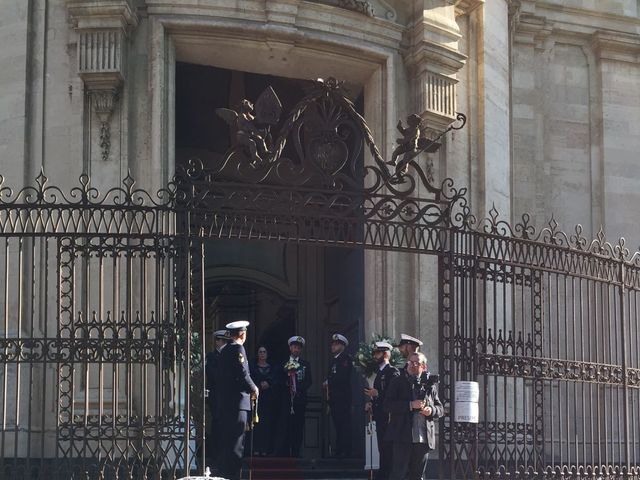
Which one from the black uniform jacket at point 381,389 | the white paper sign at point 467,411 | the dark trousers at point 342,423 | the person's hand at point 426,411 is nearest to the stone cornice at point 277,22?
the black uniform jacket at point 381,389

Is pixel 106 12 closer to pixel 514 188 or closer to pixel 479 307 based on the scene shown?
pixel 479 307

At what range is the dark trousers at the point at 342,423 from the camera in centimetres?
1859

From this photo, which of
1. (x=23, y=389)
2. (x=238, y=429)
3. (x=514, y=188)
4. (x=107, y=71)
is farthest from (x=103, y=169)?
(x=514, y=188)

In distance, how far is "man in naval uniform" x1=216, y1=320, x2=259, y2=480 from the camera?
47.2 ft

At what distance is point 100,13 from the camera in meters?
16.7

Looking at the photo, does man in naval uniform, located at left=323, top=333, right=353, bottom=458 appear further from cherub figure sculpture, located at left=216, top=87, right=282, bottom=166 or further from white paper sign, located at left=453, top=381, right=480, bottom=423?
cherub figure sculpture, located at left=216, top=87, right=282, bottom=166

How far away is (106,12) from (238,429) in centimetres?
554

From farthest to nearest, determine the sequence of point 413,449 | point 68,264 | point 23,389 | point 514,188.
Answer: point 514,188
point 23,389
point 413,449
point 68,264

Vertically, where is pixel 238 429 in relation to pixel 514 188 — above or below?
below

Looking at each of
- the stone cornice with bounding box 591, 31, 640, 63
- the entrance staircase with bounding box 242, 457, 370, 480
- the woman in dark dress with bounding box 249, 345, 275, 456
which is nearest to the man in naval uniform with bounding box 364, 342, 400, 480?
the entrance staircase with bounding box 242, 457, 370, 480

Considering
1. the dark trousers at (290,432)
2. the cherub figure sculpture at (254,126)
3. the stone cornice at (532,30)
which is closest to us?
the cherub figure sculpture at (254,126)

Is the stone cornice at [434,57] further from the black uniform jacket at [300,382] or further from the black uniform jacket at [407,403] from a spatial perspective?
the black uniform jacket at [407,403]

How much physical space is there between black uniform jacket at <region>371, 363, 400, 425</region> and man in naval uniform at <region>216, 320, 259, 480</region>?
1.53 meters

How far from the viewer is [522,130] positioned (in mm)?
21406
